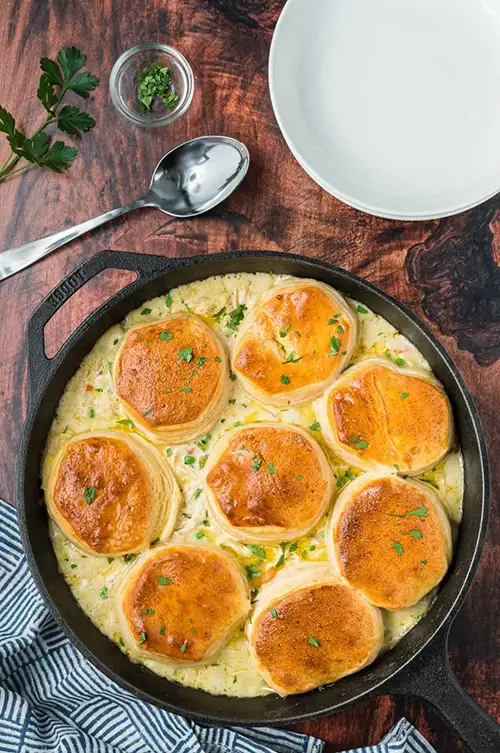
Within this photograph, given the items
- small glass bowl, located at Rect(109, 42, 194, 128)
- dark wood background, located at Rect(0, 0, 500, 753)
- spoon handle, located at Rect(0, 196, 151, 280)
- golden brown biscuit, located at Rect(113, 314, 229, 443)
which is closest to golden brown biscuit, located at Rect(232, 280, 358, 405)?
golden brown biscuit, located at Rect(113, 314, 229, 443)

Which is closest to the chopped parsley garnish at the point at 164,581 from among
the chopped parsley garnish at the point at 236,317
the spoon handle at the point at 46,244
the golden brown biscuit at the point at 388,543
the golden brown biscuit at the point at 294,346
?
the golden brown biscuit at the point at 388,543

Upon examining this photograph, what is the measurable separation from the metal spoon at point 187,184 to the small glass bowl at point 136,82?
0.71 feet

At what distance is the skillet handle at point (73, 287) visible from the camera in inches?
126

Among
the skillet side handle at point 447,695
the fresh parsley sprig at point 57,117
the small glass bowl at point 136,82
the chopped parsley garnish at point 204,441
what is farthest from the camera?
the small glass bowl at point 136,82

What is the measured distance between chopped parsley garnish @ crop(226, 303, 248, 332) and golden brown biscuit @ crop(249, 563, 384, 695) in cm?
109

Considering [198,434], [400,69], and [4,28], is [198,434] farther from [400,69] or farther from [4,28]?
[4,28]

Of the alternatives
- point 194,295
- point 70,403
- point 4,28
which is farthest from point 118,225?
point 4,28

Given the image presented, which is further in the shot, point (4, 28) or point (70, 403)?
point (4, 28)

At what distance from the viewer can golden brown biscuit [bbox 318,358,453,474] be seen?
321cm

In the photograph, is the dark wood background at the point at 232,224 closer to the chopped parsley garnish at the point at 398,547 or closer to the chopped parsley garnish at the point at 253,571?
the chopped parsley garnish at the point at 398,547

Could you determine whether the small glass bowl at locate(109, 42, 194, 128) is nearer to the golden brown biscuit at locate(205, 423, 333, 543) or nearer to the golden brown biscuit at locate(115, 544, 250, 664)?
the golden brown biscuit at locate(205, 423, 333, 543)

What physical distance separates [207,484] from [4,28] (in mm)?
2327

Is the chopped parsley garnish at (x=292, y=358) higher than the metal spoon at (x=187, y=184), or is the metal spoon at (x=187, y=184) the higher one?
the metal spoon at (x=187, y=184)

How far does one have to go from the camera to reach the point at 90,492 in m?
3.23
